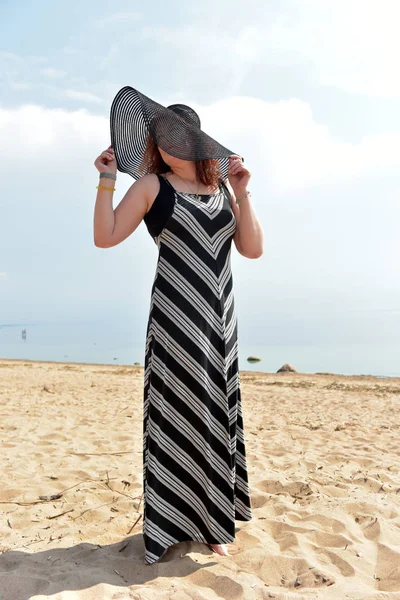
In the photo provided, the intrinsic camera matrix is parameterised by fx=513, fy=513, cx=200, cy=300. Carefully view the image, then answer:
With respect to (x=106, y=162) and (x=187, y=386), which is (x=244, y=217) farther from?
(x=187, y=386)

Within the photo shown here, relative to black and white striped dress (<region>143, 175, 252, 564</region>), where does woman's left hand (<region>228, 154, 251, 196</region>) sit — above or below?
above

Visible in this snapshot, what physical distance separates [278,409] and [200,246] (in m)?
7.10

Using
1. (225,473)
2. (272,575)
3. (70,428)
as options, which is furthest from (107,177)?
(70,428)

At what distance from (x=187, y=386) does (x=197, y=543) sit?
36.1 inches

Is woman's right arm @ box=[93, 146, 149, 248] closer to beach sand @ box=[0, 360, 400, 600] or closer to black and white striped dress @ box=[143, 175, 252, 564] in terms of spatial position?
black and white striped dress @ box=[143, 175, 252, 564]

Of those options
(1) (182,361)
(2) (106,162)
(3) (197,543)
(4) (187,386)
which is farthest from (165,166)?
(3) (197,543)

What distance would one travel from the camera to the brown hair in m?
2.74

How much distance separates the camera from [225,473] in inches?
103

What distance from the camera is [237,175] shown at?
2.77 m

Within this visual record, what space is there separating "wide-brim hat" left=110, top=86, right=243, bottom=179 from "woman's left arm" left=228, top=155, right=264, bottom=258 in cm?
9

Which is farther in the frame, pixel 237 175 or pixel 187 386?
pixel 237 175

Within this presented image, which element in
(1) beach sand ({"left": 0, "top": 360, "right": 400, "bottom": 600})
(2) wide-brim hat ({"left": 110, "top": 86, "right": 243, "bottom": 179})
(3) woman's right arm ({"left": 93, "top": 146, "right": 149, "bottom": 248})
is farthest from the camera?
(2) wide-brim hat ({"left": 110, "top": 86, "right": 243, "bottom": 179})

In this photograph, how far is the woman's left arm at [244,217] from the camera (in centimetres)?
271

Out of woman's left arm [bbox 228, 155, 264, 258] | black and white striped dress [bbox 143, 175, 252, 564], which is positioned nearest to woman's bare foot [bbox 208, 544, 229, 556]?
black and white striped dress [bbox 143, 175, 252, 564]
